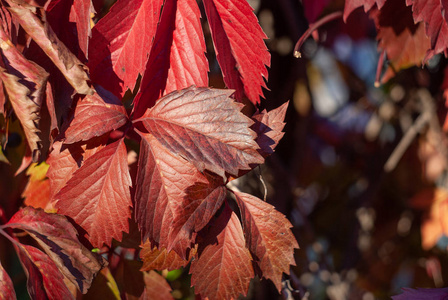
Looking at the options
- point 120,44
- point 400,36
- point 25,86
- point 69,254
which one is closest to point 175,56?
point 120,44

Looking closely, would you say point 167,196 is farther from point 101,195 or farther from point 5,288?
point 5,288

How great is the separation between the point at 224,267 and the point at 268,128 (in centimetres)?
20

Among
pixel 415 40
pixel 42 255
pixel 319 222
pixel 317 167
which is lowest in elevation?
pixel 319 222

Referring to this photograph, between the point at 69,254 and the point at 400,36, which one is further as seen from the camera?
the point at 400,36

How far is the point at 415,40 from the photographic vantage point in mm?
728

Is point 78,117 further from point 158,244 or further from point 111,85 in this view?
point 158,244

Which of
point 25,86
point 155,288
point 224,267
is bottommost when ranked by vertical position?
point 155,288

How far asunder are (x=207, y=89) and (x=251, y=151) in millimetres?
96

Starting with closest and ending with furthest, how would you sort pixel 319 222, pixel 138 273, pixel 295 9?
pixel 138 273 → pixel 295 9 → pixel 319 222

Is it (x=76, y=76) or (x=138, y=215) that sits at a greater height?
(x=76, y=76)

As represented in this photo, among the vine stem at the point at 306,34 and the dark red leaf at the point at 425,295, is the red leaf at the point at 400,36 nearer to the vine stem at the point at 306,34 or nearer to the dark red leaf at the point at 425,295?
the vine stem at the point at 306,34

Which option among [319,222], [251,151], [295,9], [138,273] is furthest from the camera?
[319,222]

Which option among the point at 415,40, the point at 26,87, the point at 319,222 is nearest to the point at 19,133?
the point at 26,87

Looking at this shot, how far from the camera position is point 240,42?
59 centimetres
